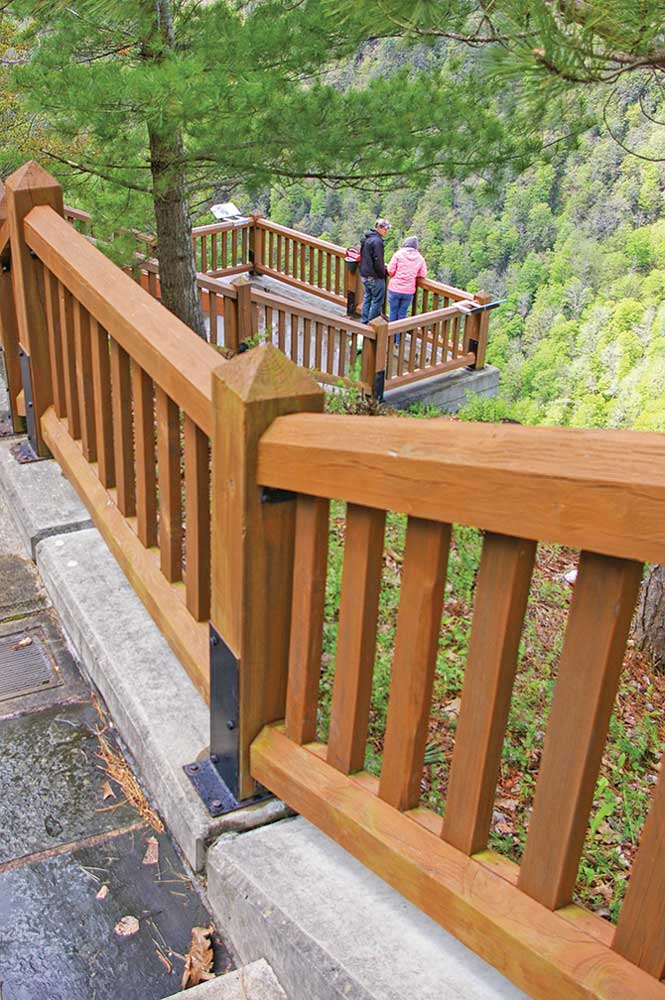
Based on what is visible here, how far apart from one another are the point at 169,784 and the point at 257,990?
0.52 metres

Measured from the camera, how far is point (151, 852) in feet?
6.95

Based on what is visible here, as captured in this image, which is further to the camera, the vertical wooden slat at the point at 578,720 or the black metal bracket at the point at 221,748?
the black metal bracket at the point at 221,748

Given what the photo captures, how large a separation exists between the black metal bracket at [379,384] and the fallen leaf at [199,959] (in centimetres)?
950

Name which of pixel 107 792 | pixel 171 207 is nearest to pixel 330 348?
pixel 171 207

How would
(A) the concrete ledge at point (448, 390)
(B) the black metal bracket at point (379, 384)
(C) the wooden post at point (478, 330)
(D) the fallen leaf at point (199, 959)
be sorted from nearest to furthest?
(D) the fallen leaf at point (199, 959), (B) the black metal bracket at point (379, 384), (A) the concrete ledge at point (448, 390), (C) the wooden post at point (478, 330)

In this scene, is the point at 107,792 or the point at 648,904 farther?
the point at 107,792

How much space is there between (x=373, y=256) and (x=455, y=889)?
39.9 feet

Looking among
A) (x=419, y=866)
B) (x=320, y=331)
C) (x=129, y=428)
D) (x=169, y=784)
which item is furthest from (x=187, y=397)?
(x=320, y=331)

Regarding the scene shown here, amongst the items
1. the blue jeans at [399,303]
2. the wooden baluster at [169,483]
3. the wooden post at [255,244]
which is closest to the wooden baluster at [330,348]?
the blue jeans at [399,303]

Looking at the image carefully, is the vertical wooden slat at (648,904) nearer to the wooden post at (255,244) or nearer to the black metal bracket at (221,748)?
the black metal bracket at (221,748)

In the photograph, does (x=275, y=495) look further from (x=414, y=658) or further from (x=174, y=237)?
(x=174, y=237)

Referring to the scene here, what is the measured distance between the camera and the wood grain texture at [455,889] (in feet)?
4.41

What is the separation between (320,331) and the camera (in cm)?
1076

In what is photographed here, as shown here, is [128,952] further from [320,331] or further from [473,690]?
[320,331]
